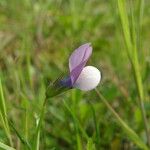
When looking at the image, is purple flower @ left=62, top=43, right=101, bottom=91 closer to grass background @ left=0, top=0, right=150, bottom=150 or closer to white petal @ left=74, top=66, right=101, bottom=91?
white petal @ left=74, top=66, right=101, bottom=91

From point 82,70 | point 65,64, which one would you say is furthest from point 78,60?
point 65,64

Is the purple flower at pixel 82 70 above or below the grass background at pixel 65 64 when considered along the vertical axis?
above

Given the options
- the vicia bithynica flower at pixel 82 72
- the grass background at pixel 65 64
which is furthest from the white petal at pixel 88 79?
the grass background at pixel 65 64

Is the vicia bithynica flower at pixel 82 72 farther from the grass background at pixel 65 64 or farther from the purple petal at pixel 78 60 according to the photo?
the grass background at pixel 65 64

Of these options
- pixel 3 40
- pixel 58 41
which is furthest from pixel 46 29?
pixel 3 40

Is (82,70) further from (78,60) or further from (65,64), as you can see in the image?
(65,64)

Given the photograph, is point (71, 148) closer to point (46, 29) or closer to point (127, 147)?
point (127, 147)

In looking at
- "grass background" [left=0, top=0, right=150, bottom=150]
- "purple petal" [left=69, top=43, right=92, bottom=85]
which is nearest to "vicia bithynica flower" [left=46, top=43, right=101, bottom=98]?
"purple petal" [left=69, top=43, right=92, bottom=85]
